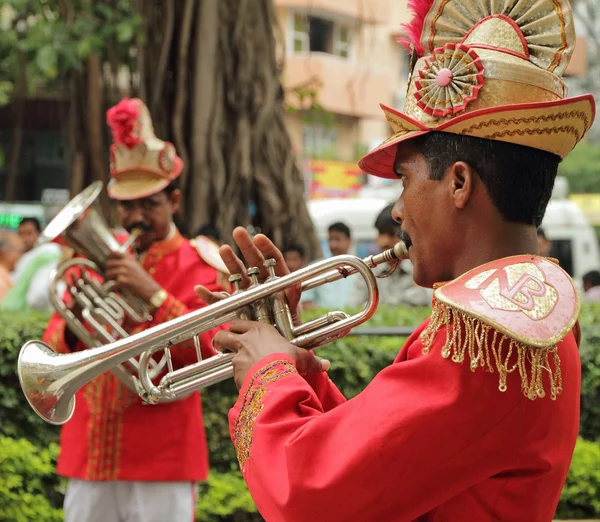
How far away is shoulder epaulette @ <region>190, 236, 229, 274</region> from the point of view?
423 cm

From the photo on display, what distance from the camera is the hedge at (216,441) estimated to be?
16.3 ft

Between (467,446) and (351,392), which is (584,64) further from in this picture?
(467,446)

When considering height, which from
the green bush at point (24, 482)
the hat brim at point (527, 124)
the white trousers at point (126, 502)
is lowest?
the green bush at point (24, 482)

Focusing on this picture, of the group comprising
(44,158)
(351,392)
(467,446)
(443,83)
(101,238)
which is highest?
(443,83)

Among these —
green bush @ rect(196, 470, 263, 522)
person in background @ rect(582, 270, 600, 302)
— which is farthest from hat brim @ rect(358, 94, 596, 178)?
person in background @ rect(582, 270, 600, 302)

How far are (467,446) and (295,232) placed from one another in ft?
19.1

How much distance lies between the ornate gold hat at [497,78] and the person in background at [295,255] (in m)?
4.91

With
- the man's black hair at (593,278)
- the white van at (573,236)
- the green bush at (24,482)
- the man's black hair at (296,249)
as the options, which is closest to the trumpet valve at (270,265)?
the green bush at (24,482)

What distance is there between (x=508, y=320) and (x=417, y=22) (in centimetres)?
81

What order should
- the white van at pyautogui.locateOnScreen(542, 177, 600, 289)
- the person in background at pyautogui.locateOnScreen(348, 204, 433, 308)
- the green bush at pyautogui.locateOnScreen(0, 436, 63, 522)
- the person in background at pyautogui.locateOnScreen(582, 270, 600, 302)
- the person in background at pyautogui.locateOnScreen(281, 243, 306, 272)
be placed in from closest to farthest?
the green bush at pyautogui.locateOnScreen(0, 436, 63, 522)
the person in background at pyautogui.locateOnScreen(348, 204, 433, 308)
the person in background at pyautogui.locateOnScreen(281, 243, 306, 272)
the person in background at pyautogui.locateOnScreen(582, 270, 600, 302)
the white van at pyautogui.locateOnScreen(542, 177, 600, 289)

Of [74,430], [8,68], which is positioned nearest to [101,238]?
[74,430]

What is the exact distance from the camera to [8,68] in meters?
9.95

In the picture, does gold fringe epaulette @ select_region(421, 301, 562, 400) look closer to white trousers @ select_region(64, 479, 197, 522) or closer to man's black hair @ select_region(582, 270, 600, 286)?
A: white trousers @ select_region(64, 479, 197, 522)

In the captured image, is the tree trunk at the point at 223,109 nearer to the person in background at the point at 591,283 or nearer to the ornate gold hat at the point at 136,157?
the ornate gold hat at the point at 136,157
